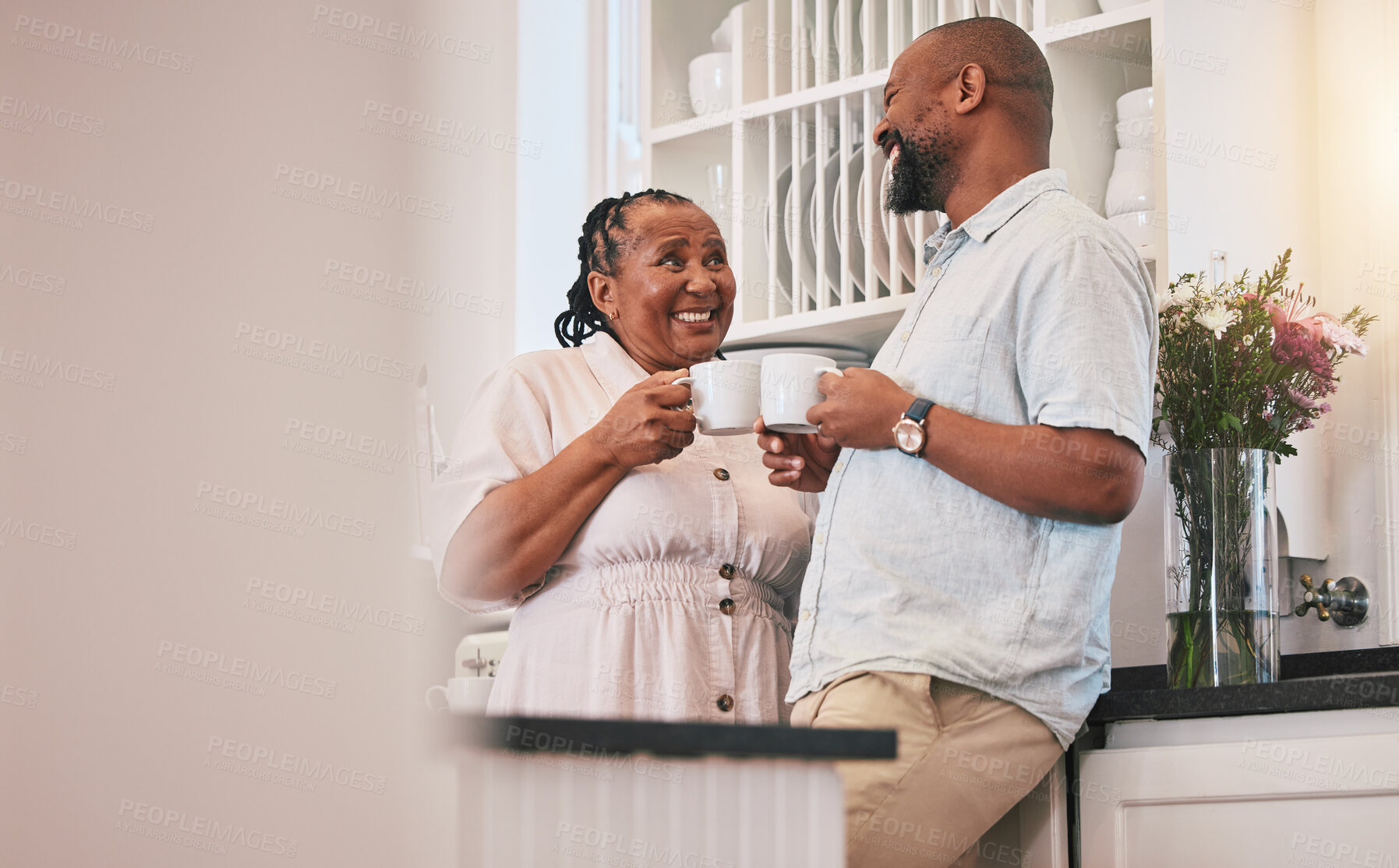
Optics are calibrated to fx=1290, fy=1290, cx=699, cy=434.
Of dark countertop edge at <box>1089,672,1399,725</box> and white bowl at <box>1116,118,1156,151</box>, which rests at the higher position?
white bowl at <box>1116,118,1156,151</box>

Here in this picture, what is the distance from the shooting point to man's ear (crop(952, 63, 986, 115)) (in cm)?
134

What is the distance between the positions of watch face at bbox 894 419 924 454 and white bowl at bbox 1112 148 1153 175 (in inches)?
35.0

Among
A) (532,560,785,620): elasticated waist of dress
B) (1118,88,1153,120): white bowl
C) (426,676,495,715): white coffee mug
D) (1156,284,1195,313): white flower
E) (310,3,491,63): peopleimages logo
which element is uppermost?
(1118,88,1153,120): white bowl

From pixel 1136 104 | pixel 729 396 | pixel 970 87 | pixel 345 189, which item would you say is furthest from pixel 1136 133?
pixel 345 189

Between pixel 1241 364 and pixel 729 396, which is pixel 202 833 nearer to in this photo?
pixel 729 396

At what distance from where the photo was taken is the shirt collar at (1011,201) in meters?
1.29

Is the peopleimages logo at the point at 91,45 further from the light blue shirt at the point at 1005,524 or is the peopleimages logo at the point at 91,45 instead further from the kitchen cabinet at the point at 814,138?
the kitchen cabinet at the point at 814,138

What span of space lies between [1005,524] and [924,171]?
408 millimetres

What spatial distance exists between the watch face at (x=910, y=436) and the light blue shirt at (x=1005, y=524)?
13mm

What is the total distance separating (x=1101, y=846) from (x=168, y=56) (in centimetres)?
117

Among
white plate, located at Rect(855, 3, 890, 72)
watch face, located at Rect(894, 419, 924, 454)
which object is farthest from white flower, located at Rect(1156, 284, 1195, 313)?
white plate, located at Rect(855, 3, 890, 72)

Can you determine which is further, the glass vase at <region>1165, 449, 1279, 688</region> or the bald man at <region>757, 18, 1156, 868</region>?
the glass vase at <region>1165, 449, 1279, 688</region>

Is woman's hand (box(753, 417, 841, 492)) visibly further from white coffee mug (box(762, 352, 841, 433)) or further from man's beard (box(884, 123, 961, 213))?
man's beard (box(884, 123, 961, 213))

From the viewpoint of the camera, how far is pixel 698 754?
784 millimetres
